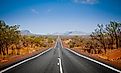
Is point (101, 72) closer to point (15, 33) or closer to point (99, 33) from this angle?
point (15, 33)

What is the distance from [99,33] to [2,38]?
2408 centimetres

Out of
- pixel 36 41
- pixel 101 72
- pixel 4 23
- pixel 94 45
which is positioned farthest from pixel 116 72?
pixel 36 41

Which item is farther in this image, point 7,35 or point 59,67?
point 7,35

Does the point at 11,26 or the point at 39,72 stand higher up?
the point at 11,26

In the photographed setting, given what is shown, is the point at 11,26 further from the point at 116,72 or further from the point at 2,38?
the point at 116,72

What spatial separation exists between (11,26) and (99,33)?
69.9 ft

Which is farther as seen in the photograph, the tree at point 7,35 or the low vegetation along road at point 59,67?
the tree at point 7,35

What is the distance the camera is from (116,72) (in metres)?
11.5

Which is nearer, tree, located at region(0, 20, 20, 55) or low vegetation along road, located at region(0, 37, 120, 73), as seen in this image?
low vegetation along road, located at region(0, 37, 120, 73)

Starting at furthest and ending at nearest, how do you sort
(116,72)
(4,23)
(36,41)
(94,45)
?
(36,41) < (94,45) < (4,23) < (116,72)

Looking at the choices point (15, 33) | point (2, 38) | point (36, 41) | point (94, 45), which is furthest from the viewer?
point (36, 41)

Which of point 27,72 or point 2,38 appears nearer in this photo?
point 27,72

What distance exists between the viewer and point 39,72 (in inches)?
474

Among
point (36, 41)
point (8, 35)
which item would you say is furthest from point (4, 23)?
point (36, 41)
